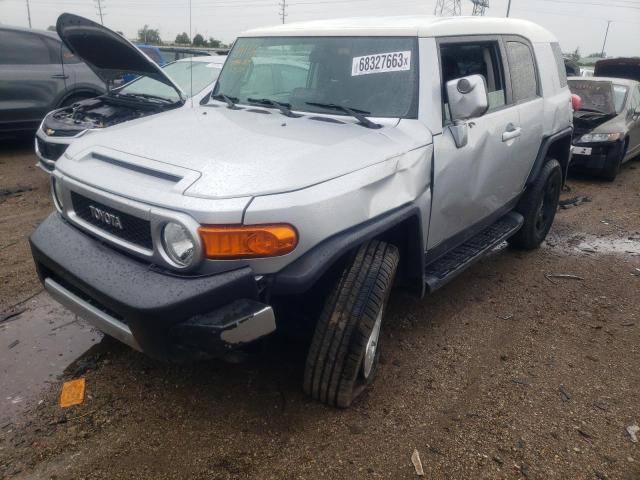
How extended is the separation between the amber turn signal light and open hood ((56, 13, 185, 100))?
103 inches

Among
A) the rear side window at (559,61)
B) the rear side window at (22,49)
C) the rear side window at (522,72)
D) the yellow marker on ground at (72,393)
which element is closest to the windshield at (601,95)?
the rear side window at (559,61)

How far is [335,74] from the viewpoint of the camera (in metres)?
3.21

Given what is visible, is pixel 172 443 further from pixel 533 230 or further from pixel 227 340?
pixel 533 230

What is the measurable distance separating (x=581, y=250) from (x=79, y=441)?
4.67m

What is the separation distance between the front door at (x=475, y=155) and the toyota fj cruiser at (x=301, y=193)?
16 mm

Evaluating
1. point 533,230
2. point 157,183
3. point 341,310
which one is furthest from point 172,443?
point 533,230

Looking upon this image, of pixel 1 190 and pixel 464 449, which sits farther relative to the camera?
pixel 1 190

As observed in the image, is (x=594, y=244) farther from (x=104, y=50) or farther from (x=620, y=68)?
(x=620, y=68)

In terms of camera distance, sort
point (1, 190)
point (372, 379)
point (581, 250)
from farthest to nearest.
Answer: point (1, 190)
point (581, 250)
point (372, 379)

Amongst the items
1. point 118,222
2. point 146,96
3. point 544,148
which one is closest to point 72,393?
point 118,222

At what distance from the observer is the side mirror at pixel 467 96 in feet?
9.12

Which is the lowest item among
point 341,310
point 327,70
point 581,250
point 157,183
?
point 581,250

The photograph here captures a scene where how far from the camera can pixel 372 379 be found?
2900mm

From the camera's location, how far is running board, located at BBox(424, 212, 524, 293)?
10.5ft
